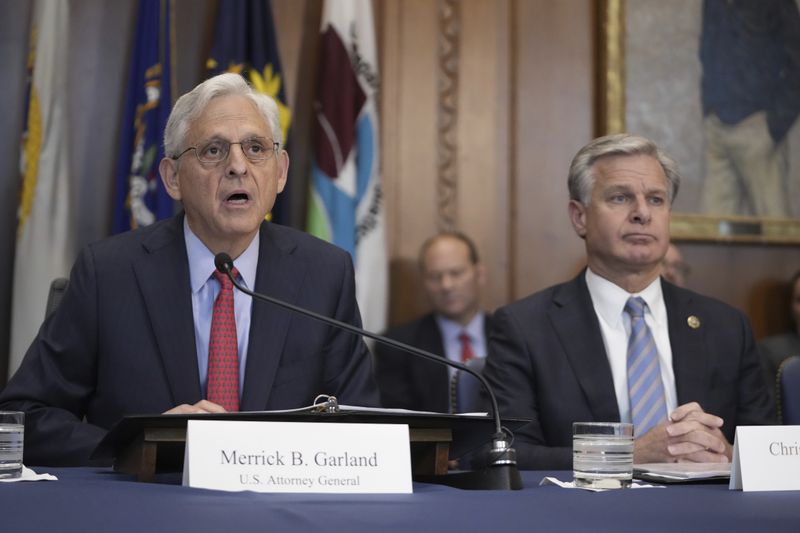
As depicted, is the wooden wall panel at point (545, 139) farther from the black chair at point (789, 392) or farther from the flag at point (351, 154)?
the black chair at point (789, 392)

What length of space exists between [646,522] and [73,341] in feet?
5.22

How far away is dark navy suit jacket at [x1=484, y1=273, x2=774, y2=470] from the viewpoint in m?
2.89

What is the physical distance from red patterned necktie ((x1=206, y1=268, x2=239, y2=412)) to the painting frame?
3.68m

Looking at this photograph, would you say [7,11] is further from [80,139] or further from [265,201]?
[265,201]

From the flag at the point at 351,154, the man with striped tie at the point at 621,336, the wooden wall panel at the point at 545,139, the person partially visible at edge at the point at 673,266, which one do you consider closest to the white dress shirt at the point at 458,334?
the flag at the point at 351,154

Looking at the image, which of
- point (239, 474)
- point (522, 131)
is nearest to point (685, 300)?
point (239, 474)

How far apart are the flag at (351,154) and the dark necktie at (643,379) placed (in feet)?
8.02

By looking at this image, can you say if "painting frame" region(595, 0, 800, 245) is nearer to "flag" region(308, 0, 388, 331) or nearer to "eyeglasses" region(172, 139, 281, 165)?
"flag" region(308, 0, 388, 331)

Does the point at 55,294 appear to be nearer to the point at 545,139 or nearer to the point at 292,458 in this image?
the point at 292,458

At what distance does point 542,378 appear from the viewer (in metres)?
2.93

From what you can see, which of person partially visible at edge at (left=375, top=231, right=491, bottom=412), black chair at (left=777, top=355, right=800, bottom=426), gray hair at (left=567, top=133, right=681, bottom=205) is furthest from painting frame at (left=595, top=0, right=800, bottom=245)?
black chair at (left=777, top=355, right=800, bottom=426)

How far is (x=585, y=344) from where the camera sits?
2977 millimetres

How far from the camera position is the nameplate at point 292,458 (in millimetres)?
1544

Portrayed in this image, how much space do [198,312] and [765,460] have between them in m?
1.39
